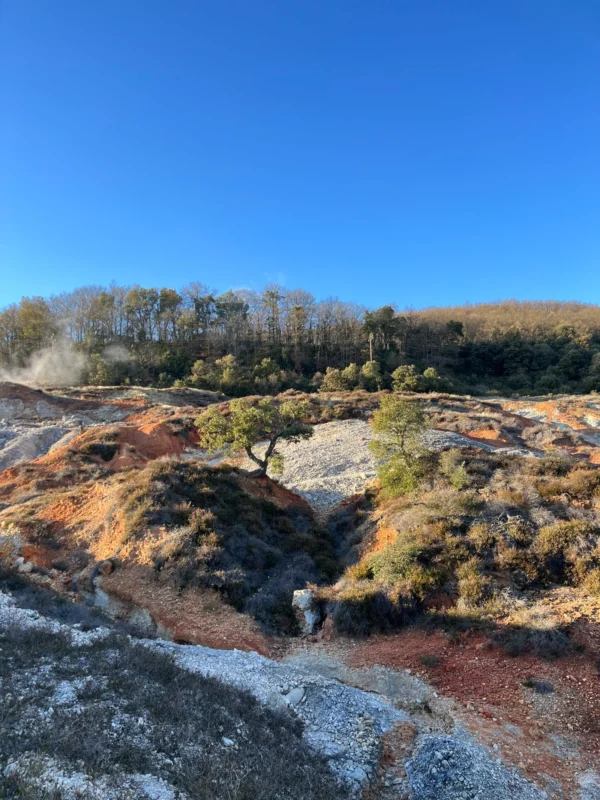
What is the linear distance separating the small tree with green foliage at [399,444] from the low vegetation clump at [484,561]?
8.07 ft

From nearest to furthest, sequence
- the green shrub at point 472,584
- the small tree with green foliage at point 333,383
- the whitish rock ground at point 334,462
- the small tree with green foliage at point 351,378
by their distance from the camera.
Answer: the green shrub at point 472,584 → the whitish rock ground at point 334,462 → the small tree with green foliage at point 333,383 → the small tree with green foliage at point 351,378

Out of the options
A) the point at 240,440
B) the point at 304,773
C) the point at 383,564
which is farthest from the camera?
the point at 240,440

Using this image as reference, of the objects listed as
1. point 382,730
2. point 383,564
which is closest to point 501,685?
point 382,730

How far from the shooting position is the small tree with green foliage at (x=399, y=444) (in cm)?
1622

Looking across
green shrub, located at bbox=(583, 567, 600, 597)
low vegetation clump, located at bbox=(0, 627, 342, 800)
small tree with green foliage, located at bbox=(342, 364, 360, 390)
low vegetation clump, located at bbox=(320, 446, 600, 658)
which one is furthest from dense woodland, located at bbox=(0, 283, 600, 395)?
low vegetation clump, located at bbox=(0, 627, 342, 800)

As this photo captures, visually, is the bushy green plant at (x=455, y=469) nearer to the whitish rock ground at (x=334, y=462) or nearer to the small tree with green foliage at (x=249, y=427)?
the whitish rock ground at (x=334, y=462)

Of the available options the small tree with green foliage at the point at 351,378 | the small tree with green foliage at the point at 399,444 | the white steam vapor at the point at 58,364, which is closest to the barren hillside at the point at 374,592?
the small tree with green foliage at the point at 399,444

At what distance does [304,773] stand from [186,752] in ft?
4.57

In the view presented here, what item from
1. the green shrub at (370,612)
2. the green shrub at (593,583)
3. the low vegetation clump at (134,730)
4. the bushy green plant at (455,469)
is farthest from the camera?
the bushy green plant at (455,469)

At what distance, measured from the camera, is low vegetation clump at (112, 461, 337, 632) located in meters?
11.1

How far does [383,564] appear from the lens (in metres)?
11.0

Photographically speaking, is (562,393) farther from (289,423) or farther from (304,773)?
(304,773)

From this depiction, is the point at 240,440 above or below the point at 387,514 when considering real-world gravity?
above

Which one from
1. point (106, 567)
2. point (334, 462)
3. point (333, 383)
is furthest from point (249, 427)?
point (333, 383)
